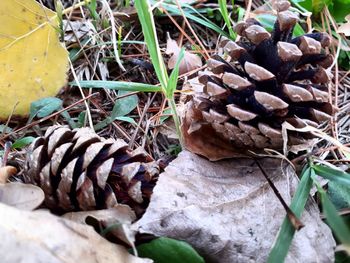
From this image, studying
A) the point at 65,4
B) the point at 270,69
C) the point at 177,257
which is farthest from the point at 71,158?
the point at 65,4

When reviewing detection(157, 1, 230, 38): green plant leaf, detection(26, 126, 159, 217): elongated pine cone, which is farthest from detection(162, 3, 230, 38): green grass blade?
detection(26, 126, 159, 217): elongated pine cone

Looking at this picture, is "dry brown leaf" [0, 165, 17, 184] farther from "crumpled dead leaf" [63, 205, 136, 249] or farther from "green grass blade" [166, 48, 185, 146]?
"green grass blade" [166, 48, 185, 146]

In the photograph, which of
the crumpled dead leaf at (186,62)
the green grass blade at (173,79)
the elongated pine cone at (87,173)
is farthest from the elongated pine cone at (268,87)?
the crumpled dead leaf at (186,62)

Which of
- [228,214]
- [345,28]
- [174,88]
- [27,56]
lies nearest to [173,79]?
[174,88]

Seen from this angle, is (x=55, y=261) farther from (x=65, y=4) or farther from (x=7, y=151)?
(x=65, y=4)

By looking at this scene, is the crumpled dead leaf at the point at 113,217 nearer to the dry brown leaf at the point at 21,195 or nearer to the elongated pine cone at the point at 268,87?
the dry brown leaf at the point at 21,195

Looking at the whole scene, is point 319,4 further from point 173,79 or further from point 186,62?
point 173,79
